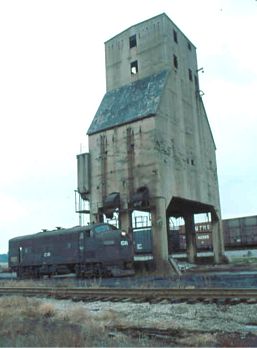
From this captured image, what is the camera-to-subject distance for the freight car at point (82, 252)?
84.3 ft

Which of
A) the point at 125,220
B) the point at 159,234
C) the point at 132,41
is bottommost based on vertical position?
the point at 159,234

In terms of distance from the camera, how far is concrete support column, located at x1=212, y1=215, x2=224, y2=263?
40.0 meters

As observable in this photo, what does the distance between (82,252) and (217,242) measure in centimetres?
1837

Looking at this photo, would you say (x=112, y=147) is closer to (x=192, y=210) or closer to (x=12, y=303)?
(x=192, y=210)

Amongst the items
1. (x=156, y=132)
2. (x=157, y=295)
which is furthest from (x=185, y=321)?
(x=156, y=132)

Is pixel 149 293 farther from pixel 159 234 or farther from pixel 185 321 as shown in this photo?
pixel 159 234

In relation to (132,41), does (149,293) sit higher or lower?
lower

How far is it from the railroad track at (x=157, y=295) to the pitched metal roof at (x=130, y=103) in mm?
20375

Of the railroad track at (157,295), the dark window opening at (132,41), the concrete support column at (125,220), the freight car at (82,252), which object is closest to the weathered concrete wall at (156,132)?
the concrete support column at (125,220)

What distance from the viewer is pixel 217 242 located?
40.4m

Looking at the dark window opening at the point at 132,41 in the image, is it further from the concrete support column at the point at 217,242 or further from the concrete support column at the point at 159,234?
the concrete support column at the point at 217,242

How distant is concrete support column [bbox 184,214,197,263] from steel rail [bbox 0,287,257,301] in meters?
27.6

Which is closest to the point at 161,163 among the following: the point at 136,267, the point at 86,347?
the point at 136,267

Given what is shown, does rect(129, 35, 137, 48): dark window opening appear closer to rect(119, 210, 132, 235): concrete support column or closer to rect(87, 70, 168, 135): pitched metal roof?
rect(87, 70, 168, 135): pitched metal roof
